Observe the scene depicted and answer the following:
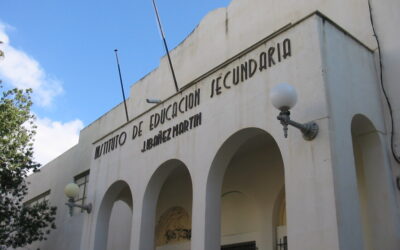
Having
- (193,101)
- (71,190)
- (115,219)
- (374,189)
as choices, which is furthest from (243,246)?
(115,219)

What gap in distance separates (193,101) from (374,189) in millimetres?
3802

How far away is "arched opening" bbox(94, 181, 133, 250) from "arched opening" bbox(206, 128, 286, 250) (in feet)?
8.32

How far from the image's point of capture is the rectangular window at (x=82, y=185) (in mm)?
16188

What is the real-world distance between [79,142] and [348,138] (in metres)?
13.1

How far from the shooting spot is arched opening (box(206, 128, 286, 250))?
9805 millimetres

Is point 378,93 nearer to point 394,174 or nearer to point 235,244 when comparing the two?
point 394,174

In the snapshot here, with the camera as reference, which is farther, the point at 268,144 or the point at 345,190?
the point at 268,144

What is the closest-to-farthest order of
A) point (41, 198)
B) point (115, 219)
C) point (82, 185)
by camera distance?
1. point (115, 219)
2. point (82, 185)
3. point (41, 198)

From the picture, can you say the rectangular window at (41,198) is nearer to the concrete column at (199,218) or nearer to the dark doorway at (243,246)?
the dark doorway at (243,246)

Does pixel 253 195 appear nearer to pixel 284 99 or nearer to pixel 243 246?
pixel 243 246

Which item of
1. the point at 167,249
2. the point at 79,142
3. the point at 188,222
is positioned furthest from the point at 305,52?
the point at 79,142

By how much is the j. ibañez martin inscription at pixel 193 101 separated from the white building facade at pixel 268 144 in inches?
1.1

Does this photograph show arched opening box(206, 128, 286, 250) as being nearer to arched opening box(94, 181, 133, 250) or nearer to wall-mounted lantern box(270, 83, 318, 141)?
arched opening box(94, 181, 133, 250)

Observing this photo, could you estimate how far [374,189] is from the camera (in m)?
7.37
